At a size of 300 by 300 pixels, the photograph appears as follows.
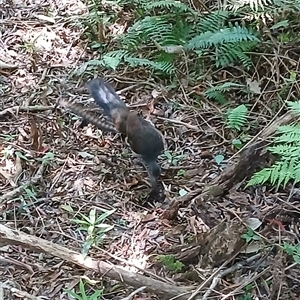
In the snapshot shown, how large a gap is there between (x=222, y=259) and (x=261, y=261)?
0.54 feet

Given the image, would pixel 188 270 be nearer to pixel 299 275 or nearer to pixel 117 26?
pixel 299 275

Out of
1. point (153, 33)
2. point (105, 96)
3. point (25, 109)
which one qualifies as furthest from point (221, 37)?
point (25, 109)

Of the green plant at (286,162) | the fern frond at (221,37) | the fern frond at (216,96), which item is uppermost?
the green plant at (286,162)

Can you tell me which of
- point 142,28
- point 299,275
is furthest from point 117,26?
point 299,275

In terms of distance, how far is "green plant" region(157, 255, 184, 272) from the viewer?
253 centimetres

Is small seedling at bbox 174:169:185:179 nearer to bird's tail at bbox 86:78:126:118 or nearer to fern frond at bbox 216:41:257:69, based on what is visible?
bird's tail at bbox 86:78:126:118

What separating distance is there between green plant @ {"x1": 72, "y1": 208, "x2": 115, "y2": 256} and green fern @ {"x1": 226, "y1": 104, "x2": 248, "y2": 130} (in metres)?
0.91

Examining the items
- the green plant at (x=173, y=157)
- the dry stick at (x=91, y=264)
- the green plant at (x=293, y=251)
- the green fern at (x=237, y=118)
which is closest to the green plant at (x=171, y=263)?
the dry stick at (x=91, y=264)

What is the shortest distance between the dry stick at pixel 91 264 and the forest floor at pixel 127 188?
0.06m

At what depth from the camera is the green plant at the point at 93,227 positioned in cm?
266

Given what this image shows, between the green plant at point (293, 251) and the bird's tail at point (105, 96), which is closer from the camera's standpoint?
the green plant at point (293, 251)

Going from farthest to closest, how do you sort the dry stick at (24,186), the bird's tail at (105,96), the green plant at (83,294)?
the bird's tail at (105,96), the dry stick at (24,186), the green plant at (83,294)

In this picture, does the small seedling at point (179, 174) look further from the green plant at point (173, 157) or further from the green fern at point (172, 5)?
the green fern at point (172, 5)

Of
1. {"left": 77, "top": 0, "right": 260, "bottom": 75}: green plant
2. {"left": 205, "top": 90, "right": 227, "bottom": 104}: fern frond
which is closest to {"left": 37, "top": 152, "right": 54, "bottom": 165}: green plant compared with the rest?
{"left": 77, "top": 0, "right": 260, "bottom": 75}: green plant
